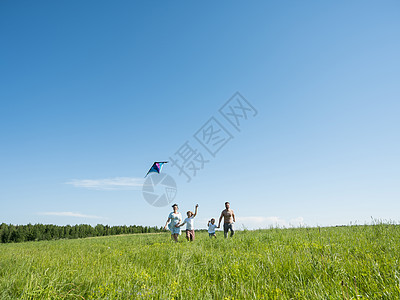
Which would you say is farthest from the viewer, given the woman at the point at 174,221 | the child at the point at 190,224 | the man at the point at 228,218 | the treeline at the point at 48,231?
the treeline at the point at 48,231

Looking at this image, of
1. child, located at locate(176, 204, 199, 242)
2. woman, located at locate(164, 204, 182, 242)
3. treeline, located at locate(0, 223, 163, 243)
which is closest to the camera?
woman, located at locate(164, 204, 182, 242)

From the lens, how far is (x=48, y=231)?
58.3 metres

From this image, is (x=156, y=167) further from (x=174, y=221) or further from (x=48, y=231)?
(x=48, y=231)

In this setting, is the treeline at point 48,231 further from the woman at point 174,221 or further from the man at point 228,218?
the man at point 228,218

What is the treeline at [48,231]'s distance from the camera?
54406 mm

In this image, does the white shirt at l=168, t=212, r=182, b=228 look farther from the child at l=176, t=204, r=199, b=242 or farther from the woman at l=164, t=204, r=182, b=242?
the child at l=176, t=204, r=199, b=242

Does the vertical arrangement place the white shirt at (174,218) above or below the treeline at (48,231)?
above

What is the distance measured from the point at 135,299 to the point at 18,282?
1.93 meters

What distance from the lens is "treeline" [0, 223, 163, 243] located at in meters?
54.4

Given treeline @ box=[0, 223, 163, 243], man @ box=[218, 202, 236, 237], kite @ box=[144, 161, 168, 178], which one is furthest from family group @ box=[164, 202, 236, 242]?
treeline @ box=[0, 223, 163, 243]

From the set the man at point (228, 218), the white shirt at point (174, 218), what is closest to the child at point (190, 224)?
the white shirt at point (174, 218)

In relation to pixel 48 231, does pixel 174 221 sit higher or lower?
higher

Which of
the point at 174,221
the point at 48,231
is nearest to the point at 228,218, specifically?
the point at 174,221

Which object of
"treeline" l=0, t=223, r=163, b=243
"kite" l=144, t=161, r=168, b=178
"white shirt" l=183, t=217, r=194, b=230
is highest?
"kite" l=144, t=161, r=168, b=178
